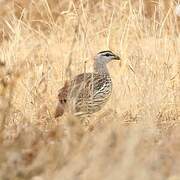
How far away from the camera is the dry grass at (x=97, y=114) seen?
4195 millimetres

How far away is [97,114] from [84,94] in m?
0.52

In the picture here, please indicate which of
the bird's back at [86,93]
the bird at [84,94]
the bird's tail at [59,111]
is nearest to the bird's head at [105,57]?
the bird at [84,94]

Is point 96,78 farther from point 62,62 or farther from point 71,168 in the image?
point 71,168

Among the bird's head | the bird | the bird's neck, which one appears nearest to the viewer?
the bird

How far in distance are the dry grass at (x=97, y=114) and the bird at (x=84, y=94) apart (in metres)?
0.10

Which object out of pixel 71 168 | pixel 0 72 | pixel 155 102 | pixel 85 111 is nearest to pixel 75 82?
pixel 85 111

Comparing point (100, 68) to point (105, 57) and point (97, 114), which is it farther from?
point (97, 114)

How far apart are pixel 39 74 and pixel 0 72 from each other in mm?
1939

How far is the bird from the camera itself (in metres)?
6.05

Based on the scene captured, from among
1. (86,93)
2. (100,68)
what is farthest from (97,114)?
(100,68)

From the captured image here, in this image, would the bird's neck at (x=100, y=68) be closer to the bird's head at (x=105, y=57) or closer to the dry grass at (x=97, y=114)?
the bird's head at (x=105, y=57)

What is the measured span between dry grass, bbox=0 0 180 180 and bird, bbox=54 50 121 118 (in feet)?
0.32

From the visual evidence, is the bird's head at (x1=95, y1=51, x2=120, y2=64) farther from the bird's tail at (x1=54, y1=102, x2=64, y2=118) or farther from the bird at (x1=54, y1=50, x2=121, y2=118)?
the bird's tail at (x1=54, y1=102, x2=64, y2=118)

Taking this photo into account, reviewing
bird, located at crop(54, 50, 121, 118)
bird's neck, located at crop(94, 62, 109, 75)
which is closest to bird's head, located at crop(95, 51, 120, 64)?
bird's neck, located at crop(94, 62, 109, 75)
